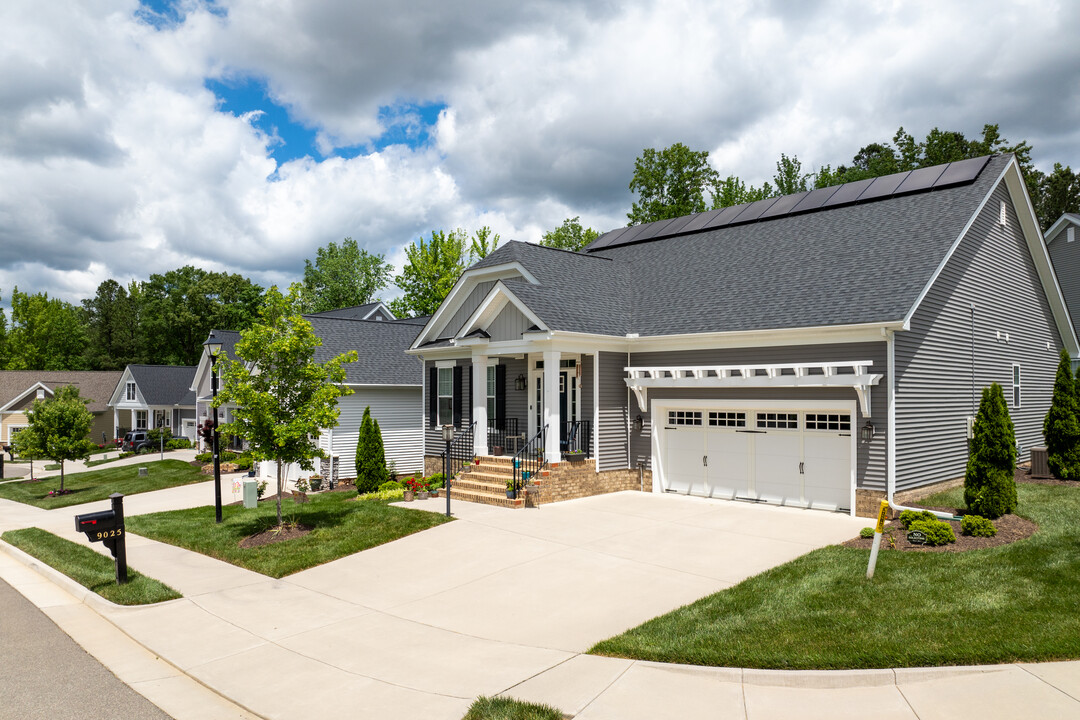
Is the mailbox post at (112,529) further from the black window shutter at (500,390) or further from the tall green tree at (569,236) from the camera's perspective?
the tall green tree at (569,236)

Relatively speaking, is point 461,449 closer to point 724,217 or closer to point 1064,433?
point 724,217

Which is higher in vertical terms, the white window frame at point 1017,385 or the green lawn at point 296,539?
the white window frame at point 1017,385

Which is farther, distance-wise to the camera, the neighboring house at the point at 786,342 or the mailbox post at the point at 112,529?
the neighboring house at the point at 786,342

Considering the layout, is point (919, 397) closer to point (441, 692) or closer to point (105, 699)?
point (441, 692)

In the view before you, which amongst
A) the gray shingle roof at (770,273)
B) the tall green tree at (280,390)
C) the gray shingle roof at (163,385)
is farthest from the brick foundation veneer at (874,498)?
the gray shingle roof at (163,385)

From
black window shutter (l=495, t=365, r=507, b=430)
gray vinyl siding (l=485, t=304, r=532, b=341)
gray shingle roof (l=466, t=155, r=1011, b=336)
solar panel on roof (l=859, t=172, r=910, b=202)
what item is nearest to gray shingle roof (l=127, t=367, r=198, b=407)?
black window shutter (l=495, t=365, r=507, b=430)

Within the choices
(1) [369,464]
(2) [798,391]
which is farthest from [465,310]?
(2) [798,391]

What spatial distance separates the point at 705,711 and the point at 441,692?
2.50 metres

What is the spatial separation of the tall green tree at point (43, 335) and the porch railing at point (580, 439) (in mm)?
79576

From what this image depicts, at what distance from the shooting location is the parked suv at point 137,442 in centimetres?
4416

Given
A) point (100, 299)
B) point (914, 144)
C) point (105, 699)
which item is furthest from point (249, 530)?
point (100, 299)

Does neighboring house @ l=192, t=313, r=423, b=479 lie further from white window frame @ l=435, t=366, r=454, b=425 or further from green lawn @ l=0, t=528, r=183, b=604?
green lawn @ l=0, t=528, r=183, b=604

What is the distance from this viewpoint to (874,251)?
16359mm

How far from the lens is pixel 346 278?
205ft
